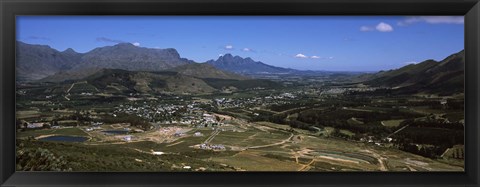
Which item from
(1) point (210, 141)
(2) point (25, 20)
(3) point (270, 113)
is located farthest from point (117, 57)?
(3) point (270, 113)

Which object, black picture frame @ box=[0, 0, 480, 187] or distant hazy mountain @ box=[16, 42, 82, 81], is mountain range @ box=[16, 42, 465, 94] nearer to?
distant hazy mountain @ box=[16, 42, 82, 81]

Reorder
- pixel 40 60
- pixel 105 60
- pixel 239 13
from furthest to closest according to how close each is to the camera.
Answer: pixel 105 60, pixel 40 60, pixel 239 13

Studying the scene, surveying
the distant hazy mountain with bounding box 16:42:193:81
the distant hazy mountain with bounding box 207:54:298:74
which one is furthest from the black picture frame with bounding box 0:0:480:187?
the distant hazy mountain with bounding box 207:54:298:74

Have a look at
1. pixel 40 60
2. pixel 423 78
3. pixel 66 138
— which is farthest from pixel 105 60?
pixel 423 78

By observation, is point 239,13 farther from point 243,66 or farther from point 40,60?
point 40,60

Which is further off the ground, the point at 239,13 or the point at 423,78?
the point at 239,13
